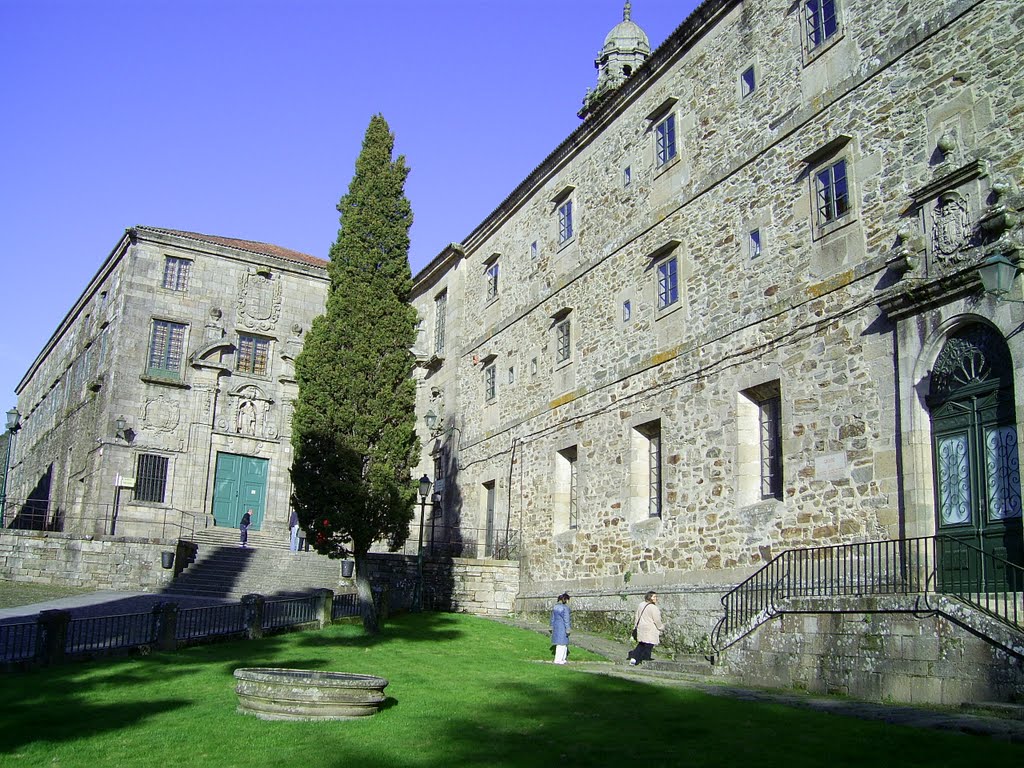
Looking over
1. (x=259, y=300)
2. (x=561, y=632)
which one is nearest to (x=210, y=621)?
(x=561, y=632)

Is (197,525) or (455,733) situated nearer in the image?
(455,733)

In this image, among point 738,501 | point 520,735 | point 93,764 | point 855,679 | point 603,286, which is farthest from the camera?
point 603,286

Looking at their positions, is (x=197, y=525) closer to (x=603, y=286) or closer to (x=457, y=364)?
(x=457, y=364)

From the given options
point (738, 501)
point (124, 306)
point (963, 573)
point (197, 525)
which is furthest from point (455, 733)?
point (124, 306)

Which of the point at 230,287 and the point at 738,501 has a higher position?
the point at 230,287

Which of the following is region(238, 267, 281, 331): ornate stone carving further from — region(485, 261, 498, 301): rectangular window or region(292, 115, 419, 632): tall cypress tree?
region(292, 115, 419, 632): tall cypress tree

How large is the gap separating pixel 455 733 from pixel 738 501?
8110 mm

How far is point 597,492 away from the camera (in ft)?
69.8

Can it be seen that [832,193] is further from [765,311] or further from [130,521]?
[130,521]

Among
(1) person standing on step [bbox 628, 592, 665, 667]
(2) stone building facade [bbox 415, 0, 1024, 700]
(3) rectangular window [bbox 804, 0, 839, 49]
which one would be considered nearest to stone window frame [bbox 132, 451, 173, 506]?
(2) stone building facade [bbox 415, 0, 1024, 700]

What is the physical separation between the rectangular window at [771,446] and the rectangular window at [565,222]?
8463mm

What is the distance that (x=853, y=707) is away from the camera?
34.6ft

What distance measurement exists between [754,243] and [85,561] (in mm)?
17236

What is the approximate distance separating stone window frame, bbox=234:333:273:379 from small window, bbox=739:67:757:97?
20352 millimetres
